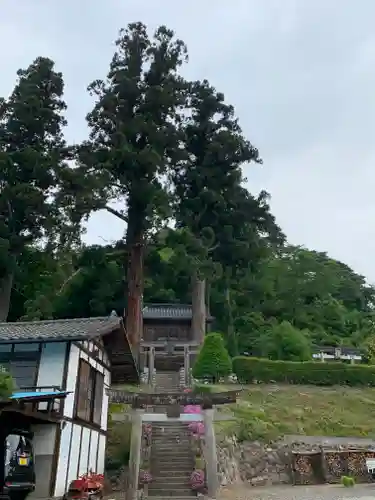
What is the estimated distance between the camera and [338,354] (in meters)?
34.6

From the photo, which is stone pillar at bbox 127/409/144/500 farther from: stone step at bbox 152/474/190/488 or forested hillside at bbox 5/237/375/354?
forested hillside at bbox 5/237/375/354

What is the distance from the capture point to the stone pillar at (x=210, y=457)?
1600cm

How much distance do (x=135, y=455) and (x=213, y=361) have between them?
10388 millimetres

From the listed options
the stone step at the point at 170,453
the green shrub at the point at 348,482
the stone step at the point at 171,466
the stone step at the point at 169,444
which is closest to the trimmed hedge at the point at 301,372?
the stone step at the point at 169,444

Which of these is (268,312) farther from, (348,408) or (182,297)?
(348,408)

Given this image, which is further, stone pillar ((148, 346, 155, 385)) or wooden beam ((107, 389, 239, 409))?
stone pillar ((148, 346, 155, 385))

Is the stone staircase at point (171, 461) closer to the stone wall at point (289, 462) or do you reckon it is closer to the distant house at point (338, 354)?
the stone wall at point (289, 462)

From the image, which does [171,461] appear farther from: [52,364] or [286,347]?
[286,347]

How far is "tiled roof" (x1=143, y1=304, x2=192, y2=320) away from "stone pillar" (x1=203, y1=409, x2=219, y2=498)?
62.1 feet

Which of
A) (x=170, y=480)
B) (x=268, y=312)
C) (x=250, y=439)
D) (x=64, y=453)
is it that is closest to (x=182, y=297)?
(x=268, y=312)

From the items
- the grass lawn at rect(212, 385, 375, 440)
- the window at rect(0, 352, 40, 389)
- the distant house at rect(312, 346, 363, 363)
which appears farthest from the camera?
the distant house at rect(312, 346, 363, 363)

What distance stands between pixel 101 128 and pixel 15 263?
29.0 feet

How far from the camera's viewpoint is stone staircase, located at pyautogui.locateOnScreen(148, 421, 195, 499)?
1645cm

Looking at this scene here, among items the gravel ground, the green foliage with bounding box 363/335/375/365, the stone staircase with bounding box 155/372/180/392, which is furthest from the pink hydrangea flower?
the green foliage with bounding box 363/335/375/365
